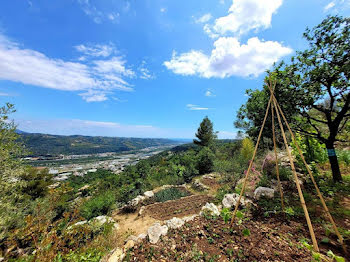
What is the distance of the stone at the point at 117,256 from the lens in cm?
244

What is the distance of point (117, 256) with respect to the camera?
8.21 ft

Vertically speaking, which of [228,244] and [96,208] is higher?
[228,244]

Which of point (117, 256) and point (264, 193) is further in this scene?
point (264, 193)

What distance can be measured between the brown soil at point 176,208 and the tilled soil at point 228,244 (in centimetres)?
190

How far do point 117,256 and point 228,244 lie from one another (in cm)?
217

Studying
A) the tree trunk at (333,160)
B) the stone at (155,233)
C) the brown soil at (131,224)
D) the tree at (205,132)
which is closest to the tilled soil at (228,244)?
the stone at (155,233)

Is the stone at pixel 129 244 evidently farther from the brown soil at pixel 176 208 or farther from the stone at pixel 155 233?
the brown soil at pixel 176 208

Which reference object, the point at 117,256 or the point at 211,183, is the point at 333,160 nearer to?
the point at 211,183

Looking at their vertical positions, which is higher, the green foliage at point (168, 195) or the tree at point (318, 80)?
the tree at point (318, 80)

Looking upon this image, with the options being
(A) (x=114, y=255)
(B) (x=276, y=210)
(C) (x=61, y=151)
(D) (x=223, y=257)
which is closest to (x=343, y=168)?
(B) (x=276, y=210)

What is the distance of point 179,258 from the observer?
2219 mm

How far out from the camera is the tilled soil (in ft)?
6.83

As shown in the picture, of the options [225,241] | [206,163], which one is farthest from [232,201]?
[206,163]

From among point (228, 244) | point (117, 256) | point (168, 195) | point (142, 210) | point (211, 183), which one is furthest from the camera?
point (211, 183)
